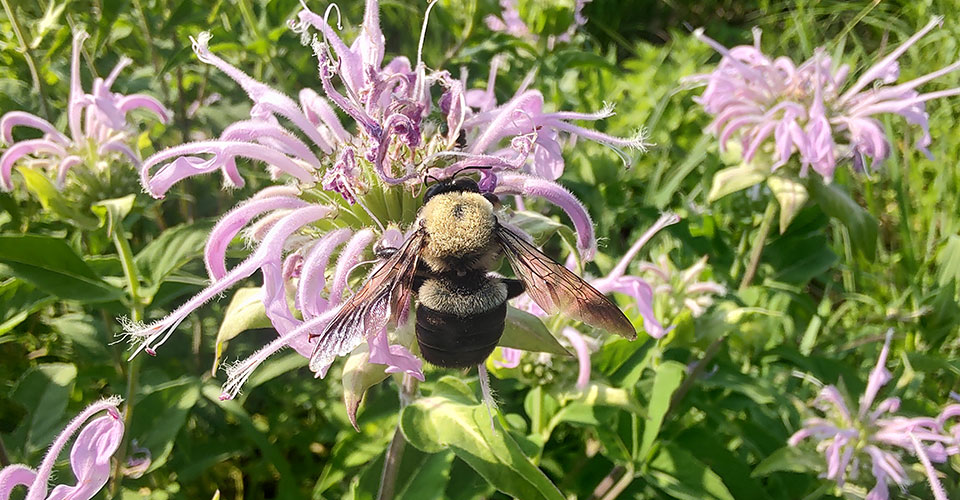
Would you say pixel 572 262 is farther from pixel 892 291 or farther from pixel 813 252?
pixel 892 291

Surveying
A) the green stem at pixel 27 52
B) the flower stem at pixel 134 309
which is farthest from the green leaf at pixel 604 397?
the green stem at pixel 27 52

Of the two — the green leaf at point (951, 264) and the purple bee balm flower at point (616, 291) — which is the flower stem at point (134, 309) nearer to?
the purple bee balm flower at point (616, 291)

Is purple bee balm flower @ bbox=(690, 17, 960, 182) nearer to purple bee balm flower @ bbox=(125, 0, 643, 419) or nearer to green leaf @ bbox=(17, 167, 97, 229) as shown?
purple bee balm flower @ bbox=(125, 0, 643, 419)

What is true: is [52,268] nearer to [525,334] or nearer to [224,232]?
[224,232]

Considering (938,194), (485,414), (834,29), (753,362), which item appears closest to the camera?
(485,414)

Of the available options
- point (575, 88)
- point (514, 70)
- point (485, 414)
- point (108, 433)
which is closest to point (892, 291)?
point (575, 88)

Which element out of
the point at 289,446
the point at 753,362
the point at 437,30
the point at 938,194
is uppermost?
the point at 437,30
